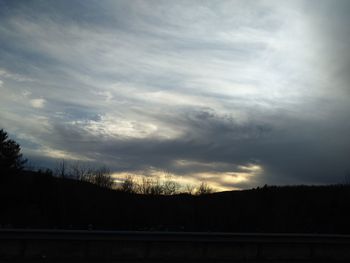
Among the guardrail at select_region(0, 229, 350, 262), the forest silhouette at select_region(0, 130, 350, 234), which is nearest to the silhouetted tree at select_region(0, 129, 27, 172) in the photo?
the forest silhouette at select_region(0, 130, 350, 234)

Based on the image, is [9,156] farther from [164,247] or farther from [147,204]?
[164,247]

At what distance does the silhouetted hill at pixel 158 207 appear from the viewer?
34.8 m

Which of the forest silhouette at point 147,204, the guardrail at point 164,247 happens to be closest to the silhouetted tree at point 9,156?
the forest silhouette at point 147,204

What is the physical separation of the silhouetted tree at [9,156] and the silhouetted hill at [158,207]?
117 cm

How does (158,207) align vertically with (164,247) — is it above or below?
above

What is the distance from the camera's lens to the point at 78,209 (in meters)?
39.8

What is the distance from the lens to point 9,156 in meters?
49.0

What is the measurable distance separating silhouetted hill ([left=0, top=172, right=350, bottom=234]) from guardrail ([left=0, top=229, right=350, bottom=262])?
56.0 ft

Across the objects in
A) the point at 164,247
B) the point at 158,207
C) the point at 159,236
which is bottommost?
the point at 164,247

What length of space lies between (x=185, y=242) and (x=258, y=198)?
37.0 meters

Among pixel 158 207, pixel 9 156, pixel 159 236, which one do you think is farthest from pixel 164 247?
pixel 9 156

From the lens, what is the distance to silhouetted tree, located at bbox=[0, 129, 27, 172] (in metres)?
47.4

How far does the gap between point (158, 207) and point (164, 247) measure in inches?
1039

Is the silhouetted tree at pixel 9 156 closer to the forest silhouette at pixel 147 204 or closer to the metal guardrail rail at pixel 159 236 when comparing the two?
the forest silhouette at pixel 147 204
